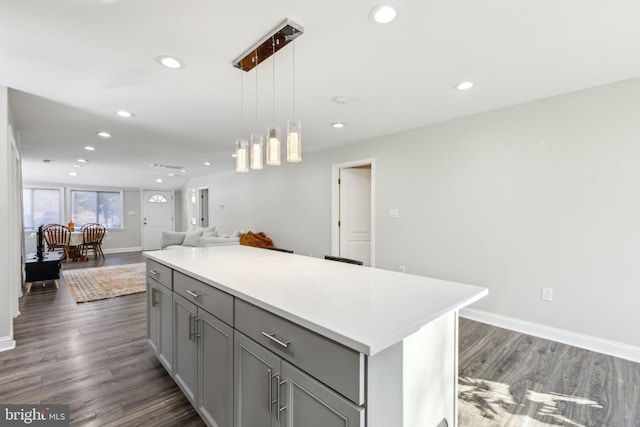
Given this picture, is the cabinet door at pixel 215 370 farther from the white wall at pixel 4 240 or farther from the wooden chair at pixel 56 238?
the wooden chair at pixel 56 238

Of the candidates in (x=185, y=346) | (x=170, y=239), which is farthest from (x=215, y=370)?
(x=170, y=239)

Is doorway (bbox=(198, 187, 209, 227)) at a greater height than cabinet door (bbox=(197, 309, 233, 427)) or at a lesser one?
greater

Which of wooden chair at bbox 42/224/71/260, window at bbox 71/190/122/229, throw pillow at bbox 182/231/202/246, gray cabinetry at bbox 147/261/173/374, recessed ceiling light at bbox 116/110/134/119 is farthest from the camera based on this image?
window at bbox 71/190/122/229

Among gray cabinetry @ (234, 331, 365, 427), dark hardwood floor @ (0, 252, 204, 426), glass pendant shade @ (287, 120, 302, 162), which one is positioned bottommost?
dark hardwood floor @ (0, 252, 204, 426)

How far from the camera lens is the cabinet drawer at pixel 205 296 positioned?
1412mm

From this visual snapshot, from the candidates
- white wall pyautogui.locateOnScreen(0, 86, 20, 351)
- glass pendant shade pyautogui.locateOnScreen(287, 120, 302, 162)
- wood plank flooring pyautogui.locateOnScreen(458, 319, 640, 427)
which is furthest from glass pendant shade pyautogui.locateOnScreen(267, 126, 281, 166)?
white wall pyautogui.locateOnScreen(0, 86, 20, 351)

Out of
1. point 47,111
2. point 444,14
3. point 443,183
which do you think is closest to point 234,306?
point 444,14

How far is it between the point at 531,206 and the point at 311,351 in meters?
2.91

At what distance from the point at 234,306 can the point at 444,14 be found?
6.31 ft

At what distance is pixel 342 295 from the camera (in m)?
1.26

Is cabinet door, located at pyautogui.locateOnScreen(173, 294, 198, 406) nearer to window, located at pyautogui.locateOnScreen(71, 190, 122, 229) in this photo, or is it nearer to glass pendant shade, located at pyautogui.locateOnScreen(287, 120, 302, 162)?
glass pendant shade, located at pyautogui.locateOnScreen(287, 120, 302, 162)

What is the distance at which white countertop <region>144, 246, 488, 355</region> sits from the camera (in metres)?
0.91

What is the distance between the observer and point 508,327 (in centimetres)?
301

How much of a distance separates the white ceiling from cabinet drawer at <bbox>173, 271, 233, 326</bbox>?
1528 millimetres
